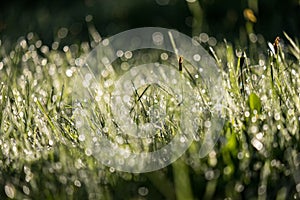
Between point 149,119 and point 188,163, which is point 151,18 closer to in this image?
point 149,119

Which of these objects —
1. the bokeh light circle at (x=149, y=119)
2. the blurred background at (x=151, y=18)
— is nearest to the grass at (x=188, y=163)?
the bokeh light circle at (x=149, y=119)

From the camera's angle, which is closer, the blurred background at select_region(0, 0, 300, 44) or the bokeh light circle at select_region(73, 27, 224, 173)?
the bokeh light circle at select_region(73, 27, 224, 173)

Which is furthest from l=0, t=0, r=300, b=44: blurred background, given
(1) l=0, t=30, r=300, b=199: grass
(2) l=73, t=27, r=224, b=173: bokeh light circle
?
(1) l=0, t=30, r=300, b=199: grass

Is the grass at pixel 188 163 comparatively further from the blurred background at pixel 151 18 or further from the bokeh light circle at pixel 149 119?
the blurred background at pixel 151 18

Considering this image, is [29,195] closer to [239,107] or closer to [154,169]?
[154,169]

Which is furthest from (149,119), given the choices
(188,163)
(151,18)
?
(151,18)

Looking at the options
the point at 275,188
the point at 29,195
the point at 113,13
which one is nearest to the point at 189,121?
the point at 275,188

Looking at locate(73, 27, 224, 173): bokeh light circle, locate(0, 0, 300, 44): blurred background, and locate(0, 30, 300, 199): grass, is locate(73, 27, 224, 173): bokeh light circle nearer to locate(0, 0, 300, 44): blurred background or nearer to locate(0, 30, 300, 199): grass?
locate(0, 30, 300, 199): grass

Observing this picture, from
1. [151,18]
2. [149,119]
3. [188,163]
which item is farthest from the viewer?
[151,18]
